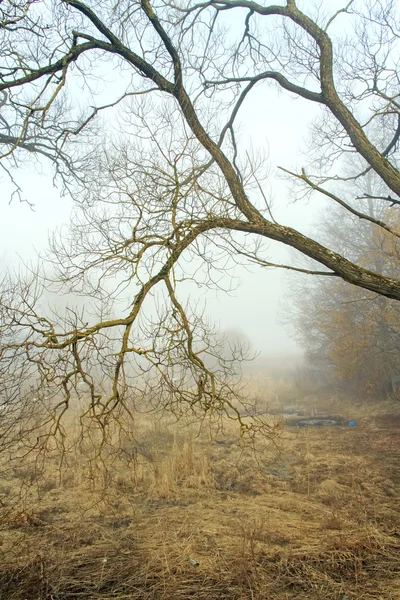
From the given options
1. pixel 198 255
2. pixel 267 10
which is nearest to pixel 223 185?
pixel 198 255

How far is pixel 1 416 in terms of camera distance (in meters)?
4.50

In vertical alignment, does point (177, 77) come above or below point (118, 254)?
above

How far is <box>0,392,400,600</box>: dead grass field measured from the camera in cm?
387

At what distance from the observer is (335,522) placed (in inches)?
196

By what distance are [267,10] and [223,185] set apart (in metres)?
2.94

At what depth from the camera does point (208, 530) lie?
5.04 meters

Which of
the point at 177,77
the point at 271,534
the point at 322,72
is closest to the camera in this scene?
the point at 271,534

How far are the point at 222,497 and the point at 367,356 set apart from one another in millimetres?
9923

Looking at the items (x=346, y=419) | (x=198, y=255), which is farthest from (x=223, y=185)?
(x=346, y=419)

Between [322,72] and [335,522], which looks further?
[322,72]

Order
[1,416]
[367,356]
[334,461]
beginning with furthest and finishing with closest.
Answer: [367,356]
[334,461]
[1,416]

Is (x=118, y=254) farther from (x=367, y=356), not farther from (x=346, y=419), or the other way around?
(x=367, y=356)

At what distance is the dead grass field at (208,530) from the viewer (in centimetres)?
387

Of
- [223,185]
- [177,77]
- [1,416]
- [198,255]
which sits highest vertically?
[177,77]
